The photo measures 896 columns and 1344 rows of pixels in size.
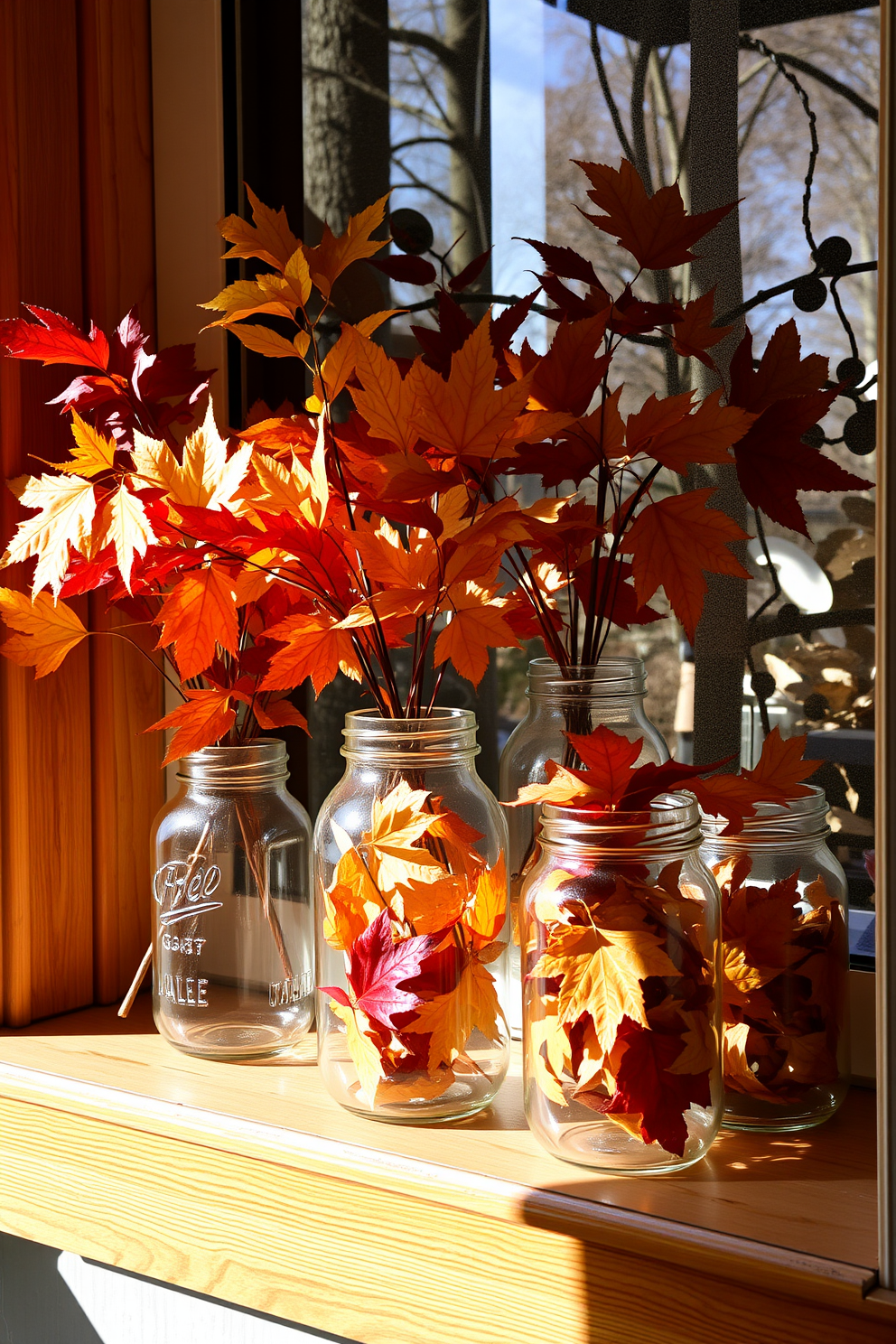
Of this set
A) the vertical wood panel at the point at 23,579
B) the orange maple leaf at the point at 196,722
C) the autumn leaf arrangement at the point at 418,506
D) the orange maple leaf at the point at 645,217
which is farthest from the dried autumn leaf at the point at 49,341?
the orange maple leaf at the point at 645,217

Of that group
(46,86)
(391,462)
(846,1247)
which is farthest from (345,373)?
(846,1247)

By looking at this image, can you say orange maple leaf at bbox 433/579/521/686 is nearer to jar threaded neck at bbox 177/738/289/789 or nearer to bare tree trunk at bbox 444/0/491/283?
jar threaded neck at bbox 177/738/289/789

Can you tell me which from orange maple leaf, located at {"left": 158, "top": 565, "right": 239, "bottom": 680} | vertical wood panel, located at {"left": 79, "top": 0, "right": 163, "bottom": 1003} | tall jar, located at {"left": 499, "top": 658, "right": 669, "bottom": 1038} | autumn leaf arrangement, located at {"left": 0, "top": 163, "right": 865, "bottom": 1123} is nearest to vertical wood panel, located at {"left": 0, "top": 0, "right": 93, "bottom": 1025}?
vertical wood panel, located at {"left": 79, "top": 0, "right": 163, "bottom": 1003}

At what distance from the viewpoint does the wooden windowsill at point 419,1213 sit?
59 cm

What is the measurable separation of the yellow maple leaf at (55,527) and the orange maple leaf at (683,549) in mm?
330

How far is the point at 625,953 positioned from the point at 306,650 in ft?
0.80

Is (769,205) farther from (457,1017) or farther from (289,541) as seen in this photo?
(457,1017)

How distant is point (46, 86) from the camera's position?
924mm

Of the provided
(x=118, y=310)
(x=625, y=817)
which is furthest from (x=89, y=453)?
(x=625, y=817)

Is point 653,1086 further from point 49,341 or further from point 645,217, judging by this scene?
point 49,341

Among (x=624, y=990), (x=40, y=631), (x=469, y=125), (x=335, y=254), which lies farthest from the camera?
(x=469, y=125)

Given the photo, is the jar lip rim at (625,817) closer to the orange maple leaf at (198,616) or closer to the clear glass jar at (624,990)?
the clear glass jar at (624,990)

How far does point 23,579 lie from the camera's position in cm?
92

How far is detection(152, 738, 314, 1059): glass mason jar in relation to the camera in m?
0.85
